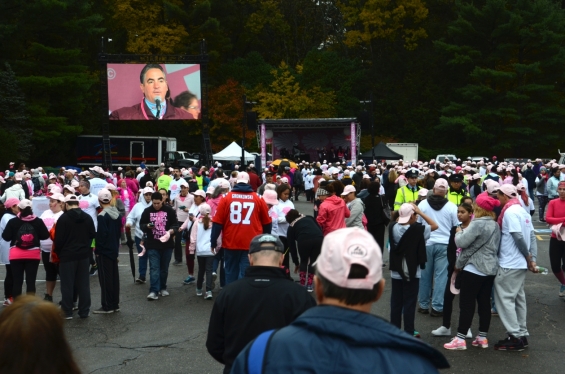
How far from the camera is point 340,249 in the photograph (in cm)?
265

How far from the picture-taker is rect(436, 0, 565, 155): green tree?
53625 mm

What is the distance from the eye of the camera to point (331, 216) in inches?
449

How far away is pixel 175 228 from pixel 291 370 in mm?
9348

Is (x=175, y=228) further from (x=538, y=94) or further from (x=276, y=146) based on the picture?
(x=538, y=94)

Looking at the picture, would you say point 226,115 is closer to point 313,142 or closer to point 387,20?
point 313,142

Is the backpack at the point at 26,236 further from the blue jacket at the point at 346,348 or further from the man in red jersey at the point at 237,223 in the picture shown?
the blue jacket at the point at 346,348

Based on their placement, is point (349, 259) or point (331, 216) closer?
point (349, 259)

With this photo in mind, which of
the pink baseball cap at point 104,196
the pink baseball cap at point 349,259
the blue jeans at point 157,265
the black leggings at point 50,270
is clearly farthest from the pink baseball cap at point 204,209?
the pink baseball cap at point 349,259

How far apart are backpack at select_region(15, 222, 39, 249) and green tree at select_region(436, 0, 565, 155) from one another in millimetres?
46462

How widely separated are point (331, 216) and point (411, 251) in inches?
118

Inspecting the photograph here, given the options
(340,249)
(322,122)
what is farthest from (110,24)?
(340,249)

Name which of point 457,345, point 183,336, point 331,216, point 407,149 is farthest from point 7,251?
point 407,149

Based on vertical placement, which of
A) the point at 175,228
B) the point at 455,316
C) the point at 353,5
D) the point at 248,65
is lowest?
the point at 455,316

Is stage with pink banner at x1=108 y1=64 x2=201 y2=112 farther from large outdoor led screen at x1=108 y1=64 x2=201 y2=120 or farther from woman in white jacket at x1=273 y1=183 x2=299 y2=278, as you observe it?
woman in white jacket at x1=273 y1=183 x2=299 y2=278
